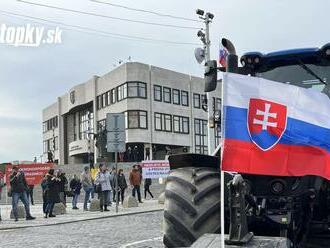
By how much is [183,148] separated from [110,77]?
12.0 m

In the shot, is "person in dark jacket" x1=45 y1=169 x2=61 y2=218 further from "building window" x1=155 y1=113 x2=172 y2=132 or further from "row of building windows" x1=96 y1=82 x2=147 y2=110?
"building window" x1=155 y1=113 x2=172 y2=132

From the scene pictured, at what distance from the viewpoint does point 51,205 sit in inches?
830

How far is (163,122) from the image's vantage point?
68.8 metres

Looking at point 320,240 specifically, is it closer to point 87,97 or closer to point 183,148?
point 183,148

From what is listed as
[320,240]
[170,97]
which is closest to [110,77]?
[170,97]

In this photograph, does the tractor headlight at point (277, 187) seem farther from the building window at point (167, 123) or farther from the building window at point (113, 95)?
the building window at point (113, 95)

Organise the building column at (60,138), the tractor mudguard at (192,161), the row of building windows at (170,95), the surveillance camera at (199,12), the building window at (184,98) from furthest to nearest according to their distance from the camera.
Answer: the building column at (60,138) → the building window at (184,98) → the row of building windows at (170,95) → the surveillance camera at (199,12) → the tractor mudguard at (192,161)

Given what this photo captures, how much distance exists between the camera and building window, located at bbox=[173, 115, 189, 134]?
2798 inches

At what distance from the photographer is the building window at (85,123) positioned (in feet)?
251

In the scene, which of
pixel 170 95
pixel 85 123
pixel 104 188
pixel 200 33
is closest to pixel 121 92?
pixel 170 95

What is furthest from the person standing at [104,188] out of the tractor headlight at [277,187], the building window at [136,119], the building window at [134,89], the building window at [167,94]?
the building window at [167,94]

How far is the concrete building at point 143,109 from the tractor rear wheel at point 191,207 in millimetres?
51843

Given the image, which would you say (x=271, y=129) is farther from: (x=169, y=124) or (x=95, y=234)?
(x=169, y=124)

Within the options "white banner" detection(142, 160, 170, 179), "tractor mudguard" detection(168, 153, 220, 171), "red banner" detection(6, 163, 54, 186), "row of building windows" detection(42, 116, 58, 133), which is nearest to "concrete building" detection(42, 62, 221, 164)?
"row of building windows" detection(42, 116, 58, 133)
